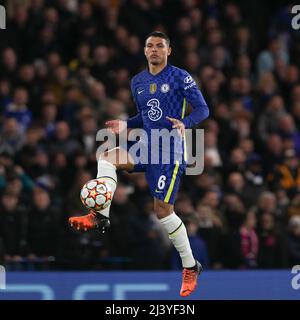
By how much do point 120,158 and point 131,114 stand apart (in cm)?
563

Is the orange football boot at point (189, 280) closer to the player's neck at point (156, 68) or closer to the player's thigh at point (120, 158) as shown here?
the player's thigh at point (120, 158)

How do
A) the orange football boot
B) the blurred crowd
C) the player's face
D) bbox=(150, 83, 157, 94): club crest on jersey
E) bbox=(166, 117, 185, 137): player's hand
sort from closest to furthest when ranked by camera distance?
bbox=(166, 117, 185, 137): player's hand
the player's face
bbox=(150, 83, 157, 94): club crest on jersey
the orange football boot
the blurred crowd

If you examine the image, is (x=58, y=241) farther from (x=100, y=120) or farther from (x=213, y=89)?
(x=213, y=89)

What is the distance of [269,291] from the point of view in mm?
14336

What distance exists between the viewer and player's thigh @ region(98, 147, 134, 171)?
11.1 metres

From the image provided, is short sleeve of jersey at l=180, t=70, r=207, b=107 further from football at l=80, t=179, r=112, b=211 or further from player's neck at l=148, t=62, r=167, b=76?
football at l=80, t=179, r=112, b=211

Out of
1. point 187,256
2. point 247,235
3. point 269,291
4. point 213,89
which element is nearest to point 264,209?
point 247,235

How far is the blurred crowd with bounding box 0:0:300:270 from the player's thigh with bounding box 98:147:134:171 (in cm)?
357

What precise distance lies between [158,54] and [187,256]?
2200 millimetres

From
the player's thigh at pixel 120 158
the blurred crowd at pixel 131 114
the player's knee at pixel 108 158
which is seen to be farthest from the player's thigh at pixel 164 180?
the blurred crowd at pixel 131 114

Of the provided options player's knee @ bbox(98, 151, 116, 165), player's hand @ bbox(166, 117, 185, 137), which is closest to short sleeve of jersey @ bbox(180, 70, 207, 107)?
player's hand @ bbox(166, 117, 185, 137)

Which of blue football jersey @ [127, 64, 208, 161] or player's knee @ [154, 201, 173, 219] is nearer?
blue football jersey @ [127, 64, 208, 161]

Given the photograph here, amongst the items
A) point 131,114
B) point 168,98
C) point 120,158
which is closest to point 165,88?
point 168,98

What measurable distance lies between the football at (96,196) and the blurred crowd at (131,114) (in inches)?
150
